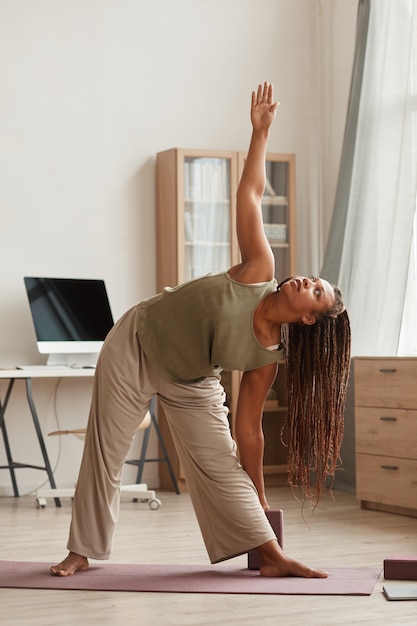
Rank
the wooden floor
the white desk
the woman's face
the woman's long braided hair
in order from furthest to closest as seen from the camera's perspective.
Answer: the white desk, the woman's long braided hair, the woman's face, the wooden floor

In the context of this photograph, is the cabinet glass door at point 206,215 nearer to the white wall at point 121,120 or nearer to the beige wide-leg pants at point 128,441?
the white wall at point 121,120

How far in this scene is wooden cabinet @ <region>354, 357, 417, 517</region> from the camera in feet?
14.9

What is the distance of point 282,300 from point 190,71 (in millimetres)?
3293

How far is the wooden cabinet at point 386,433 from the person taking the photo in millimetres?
4555

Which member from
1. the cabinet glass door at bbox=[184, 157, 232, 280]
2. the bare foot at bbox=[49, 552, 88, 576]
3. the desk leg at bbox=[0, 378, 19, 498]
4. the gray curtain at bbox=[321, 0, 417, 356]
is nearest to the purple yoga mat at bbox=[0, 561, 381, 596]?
the bare foot at bbox=[49, 552, 88, 576]

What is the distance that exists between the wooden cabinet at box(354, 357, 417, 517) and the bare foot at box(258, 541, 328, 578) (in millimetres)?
1485

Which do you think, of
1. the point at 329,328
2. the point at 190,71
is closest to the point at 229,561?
the point at 329,328

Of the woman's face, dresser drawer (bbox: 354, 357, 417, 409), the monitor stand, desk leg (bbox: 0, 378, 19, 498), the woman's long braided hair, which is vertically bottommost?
desk leg (bbox: 0, 378, 19, 498)

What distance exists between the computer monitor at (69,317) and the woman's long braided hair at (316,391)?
241 cm

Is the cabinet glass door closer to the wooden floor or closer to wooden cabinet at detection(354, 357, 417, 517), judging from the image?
wooden cabinet at detection(354, 357, 417, 517)

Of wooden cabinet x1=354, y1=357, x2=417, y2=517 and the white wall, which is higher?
the white wall

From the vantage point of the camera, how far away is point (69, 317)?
539 centimetres

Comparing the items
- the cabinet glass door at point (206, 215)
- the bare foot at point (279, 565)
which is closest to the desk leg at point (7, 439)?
the cabinet glass door at point (206, 215)

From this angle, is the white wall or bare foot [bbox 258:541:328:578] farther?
the white wall
